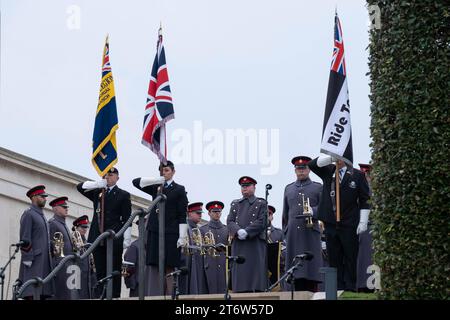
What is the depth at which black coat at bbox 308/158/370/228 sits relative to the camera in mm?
14422

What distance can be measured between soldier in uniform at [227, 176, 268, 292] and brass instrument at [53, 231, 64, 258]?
8.47ft

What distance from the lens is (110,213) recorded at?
16406 millimetres

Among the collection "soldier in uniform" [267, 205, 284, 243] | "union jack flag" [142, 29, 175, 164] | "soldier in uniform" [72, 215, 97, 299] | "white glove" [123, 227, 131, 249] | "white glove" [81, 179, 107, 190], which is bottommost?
"soldier in uniform" [72, 215, 97, 299]

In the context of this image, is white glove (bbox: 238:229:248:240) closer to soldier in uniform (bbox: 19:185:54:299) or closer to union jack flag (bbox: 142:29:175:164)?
union jack flag (bbox: 142:29:175:164)

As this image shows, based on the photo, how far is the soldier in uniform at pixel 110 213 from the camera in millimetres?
16250

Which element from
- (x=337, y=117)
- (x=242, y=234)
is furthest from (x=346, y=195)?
(x=242, y=234)

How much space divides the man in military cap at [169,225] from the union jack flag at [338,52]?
11.0ft

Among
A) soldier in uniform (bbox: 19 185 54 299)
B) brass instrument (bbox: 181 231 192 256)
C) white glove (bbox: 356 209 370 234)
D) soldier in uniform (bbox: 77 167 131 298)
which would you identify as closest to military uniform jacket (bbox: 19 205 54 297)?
soldier in uniform (bbox: 19 185 54 299)

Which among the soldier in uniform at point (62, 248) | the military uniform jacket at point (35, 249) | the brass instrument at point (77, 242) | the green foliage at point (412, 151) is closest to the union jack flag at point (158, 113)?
the military uniform jacket at point (35, 249)

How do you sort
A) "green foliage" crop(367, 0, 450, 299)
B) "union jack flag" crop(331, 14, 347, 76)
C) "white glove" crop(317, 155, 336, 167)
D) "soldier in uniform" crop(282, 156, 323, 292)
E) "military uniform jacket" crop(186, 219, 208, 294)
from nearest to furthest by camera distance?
"green foliage" crop(367, 0, 450, 299) → "union jack flag" crop(331, 14, 347, 76) → "white glove" crop(317, 155, 336, 167) → "soldier in uniform" crop(282, 156, 323, 292) → "military uniform jacket" crop(186, 219, 208, 294)

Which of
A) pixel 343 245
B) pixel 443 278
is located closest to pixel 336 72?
pixel 343 245

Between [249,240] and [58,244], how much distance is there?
293 cm

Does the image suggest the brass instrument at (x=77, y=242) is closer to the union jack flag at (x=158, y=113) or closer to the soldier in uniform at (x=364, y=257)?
the union jack flag at (x=158, y=113)
